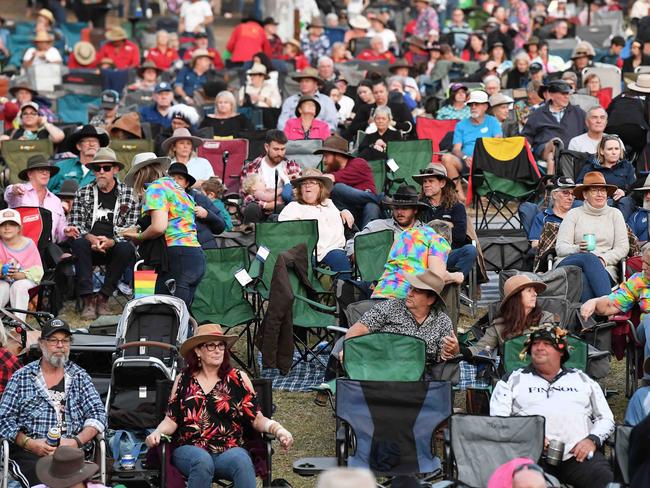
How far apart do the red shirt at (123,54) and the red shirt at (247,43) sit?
153 cm

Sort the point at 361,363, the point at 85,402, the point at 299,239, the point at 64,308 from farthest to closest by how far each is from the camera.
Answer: the point at 64,308 → the point at 299,239 → the point at 361,363 → the point at 85,402

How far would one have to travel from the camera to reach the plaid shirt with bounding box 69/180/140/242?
1295cm

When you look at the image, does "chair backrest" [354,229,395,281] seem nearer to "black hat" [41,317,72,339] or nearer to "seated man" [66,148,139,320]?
"seated man" [66,148,139,320]

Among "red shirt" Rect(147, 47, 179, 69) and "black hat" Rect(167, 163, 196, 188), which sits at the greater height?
"black hat" Rect(167, 163, 196, 188)

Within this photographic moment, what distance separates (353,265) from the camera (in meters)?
12.7

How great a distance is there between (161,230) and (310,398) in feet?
5.60

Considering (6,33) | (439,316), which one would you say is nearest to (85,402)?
(439,316)

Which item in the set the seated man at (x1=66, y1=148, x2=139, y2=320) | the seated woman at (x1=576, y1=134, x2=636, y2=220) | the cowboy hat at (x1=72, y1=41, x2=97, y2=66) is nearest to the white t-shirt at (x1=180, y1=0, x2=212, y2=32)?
the cowboy hat at (x1=72, y1=41, x2=97, y2=66)

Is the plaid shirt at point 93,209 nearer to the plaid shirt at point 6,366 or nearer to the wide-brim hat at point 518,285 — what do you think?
the plaid shirt at point 6,366

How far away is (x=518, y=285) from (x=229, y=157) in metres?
6.16

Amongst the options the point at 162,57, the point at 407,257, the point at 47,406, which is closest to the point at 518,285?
the point at 407,257

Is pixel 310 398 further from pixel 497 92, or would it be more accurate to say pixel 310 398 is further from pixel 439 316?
pixel 497 92

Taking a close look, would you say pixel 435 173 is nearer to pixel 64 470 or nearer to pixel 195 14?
pixel 64 470

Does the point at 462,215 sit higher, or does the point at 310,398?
the point at 462,215
